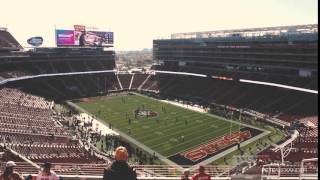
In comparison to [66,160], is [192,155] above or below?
below

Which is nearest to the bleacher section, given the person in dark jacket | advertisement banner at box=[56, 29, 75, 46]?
the person in dark jacket

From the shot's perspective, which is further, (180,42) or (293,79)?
(180,42)

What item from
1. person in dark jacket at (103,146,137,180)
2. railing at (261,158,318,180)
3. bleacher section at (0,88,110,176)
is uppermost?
person in dark jacket at (103,146,137,180)

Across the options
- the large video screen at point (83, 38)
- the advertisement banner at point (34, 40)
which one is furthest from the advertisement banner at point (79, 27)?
the advertisement banner at point (34, 40)

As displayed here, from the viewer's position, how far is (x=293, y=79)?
58.0 m

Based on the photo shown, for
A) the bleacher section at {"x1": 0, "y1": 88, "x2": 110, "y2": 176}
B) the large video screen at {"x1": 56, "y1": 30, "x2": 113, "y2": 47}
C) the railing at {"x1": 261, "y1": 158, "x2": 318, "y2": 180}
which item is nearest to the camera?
the railing at {"x1": 261, "y1": 158, "x2": 318, "y2": 180}

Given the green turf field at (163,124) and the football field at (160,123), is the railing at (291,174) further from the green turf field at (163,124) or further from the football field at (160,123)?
the football field at (160,123)

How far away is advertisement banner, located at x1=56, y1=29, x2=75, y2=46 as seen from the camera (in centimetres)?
7569

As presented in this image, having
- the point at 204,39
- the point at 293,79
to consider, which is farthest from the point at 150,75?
the point at 293,79

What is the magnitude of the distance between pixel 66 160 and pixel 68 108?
31179 millimetres

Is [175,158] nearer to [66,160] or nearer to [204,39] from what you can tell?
[66,160]

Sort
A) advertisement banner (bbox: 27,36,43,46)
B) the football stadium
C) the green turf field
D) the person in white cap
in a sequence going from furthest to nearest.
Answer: advertisement banner (bbox: 27,36,43,46) → the green turf field → the football stadium → the person in white cap

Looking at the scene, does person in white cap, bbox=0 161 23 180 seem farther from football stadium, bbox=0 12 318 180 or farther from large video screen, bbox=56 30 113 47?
large video screen, bbox=56 30 113 47

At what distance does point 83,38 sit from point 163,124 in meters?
38.4
